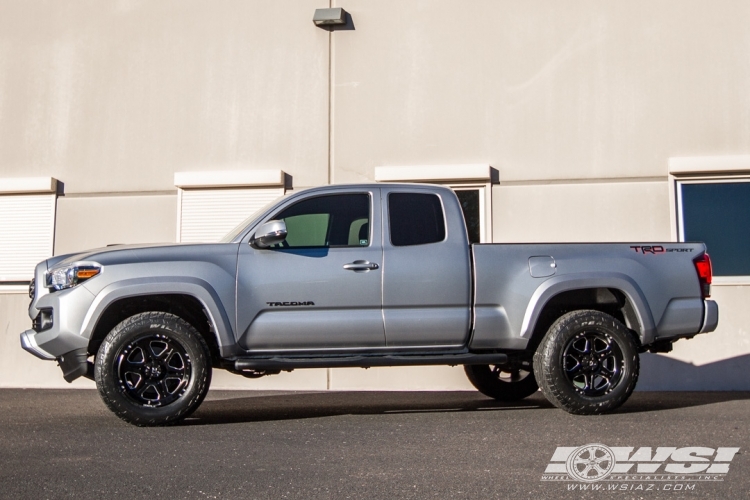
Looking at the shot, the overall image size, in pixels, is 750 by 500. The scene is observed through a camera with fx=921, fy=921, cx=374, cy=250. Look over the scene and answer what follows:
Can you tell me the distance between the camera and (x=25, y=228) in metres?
12.2

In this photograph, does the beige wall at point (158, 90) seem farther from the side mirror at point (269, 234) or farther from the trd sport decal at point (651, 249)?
the trd sport decal at point (651, 249)

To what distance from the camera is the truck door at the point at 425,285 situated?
7281 mm

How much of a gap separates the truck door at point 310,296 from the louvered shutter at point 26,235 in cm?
591

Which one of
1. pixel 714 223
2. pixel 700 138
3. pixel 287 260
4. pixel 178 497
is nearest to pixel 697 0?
pixel 700 138

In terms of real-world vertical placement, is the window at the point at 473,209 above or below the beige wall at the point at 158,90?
below

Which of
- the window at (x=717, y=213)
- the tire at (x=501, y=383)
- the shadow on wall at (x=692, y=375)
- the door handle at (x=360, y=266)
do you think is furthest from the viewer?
the window at (x=717, y=213)

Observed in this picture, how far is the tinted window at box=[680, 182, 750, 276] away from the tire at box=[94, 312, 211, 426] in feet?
22.3

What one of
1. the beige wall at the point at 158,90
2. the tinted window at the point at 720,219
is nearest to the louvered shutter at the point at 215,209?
the beige wall at the point at 158,90

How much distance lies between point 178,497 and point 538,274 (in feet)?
12.9

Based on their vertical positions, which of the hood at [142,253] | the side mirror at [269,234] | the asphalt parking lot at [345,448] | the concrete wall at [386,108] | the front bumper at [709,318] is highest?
the concrete wall at [386,108]

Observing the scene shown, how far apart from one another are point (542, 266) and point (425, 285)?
97 centimetres

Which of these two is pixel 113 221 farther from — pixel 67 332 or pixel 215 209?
pixel 67 332

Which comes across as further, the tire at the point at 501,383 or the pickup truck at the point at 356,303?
the tire at the point at 501,383

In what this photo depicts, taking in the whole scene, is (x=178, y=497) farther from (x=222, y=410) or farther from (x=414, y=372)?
(x=414, y=372)
